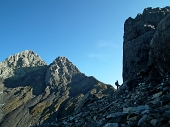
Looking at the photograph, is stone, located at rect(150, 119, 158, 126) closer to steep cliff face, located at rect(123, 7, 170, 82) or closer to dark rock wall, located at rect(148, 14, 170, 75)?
dark rock wall, located at rect(148, 14, 170, 75)

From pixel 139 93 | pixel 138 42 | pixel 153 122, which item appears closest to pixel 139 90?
pixel 139 93

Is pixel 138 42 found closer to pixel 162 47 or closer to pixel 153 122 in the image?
pixel 162 47

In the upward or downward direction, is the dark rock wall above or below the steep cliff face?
below

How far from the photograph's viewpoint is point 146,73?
24.2 meters

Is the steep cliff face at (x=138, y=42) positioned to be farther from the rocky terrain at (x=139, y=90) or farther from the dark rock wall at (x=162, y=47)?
the dark rock wall at (x=162, y=47)

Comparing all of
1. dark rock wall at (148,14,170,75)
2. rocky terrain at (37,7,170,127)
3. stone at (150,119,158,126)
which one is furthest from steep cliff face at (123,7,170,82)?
stone at (150,119,158,126)

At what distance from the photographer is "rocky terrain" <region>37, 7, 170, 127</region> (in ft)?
26.5

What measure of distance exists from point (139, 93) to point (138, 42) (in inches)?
1036

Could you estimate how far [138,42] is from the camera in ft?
132

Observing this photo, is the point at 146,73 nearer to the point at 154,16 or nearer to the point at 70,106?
the point at 154,16

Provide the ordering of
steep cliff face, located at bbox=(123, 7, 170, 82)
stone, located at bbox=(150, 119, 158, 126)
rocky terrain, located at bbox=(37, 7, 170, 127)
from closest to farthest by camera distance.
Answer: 1. stone, located at bbox=(150, 119, 158, 126)
2. rocky terrain, located at bbox=(37, 7, 170, 127)
3. steep cliff face, located at bbox=(123, 7, 170, 82)

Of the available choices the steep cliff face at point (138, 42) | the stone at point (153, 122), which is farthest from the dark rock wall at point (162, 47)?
the stone at point (153, 122)

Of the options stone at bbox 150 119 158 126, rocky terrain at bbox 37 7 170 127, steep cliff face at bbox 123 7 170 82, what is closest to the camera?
stone at bbox 150 119 158 126

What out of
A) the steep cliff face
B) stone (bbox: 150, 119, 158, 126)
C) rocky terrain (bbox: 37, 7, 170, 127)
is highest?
the steep cliff face
